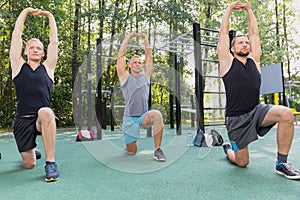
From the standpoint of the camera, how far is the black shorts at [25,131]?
2.09 metres

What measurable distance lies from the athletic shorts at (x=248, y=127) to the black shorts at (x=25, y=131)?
1.55m


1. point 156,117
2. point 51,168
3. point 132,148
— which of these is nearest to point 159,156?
point 156,117

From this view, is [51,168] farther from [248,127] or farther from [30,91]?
[248,127]

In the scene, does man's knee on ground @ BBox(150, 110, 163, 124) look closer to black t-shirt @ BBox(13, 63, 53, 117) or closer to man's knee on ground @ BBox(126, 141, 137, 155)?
man's knee on ground @ BBox(126, 141, 137, 155)

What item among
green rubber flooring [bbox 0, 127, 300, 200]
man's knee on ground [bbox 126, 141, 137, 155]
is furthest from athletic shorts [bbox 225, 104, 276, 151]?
man's knee on ground [bbox 126, 141, 137, 155]

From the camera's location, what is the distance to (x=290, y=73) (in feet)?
41.4

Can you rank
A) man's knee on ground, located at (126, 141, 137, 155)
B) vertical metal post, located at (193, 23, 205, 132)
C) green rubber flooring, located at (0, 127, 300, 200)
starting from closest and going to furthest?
green rubber flooring, located at (0, 127, 300, 200) < man's knee on ground, located at (126, 141, 137, 155) < vertical metal post, located at (193, 23, 205, 132)

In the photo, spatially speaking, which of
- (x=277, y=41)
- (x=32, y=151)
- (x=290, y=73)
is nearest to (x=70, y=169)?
(x=32, y=151)

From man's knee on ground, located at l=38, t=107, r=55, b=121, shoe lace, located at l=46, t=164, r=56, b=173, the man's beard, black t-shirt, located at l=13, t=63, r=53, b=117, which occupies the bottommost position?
shoe lace, located at l=46, t=164, r=56, b=173

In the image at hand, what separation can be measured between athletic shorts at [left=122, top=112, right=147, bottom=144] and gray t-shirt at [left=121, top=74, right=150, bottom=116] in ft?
0.17

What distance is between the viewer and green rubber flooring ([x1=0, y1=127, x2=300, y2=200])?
1485 millimetres

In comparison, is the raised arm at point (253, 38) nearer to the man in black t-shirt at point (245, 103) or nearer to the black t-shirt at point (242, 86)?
the man in black t-shirt at point (245, 103)

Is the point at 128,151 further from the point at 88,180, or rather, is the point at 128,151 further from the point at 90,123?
the point at 90,123

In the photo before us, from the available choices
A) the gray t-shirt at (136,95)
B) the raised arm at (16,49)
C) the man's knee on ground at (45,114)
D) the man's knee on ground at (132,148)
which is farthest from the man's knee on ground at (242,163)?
the raised arm at (16,49)
